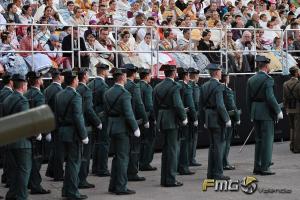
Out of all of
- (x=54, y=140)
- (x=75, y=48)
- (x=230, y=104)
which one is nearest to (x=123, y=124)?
(x=54, y=140)

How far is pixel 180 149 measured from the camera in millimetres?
11281

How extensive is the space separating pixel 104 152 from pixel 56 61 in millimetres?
2424

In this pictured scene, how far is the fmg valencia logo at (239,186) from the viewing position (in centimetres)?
898

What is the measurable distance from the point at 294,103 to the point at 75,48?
5016 millimetres

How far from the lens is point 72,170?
8617 mm

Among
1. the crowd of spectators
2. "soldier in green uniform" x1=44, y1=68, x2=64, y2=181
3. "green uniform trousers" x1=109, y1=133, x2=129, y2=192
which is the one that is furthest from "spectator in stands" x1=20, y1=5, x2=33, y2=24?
"green uniform trousers" x1=109, y1=133, x2=129, y2=192

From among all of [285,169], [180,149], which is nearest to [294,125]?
[285,169]

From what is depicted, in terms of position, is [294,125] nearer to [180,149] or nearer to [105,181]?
[180,149]

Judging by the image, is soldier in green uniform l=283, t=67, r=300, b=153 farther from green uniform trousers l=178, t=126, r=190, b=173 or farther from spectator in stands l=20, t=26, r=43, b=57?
spectator in stands l=20, t=26, r=43, b=57

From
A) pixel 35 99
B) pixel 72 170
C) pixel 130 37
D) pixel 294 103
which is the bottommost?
pixel 72 170

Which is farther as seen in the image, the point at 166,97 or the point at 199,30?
the point at 199,30

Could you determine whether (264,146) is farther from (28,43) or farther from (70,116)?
(28,43)

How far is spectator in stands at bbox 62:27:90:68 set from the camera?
1264cm

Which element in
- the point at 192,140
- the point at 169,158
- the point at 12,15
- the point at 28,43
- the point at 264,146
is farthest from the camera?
the point at 12,15
